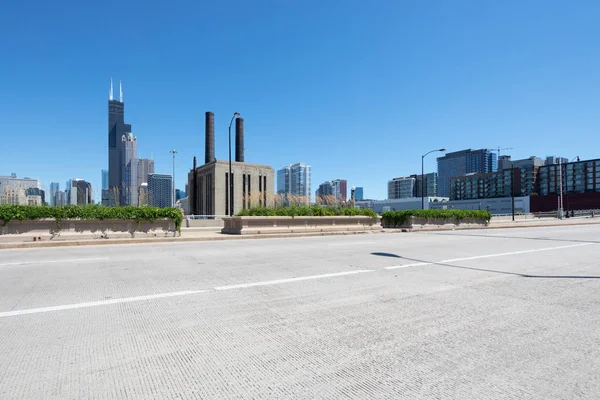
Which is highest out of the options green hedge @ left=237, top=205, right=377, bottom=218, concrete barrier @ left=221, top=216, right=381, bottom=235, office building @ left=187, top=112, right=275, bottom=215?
office building @ left=187, top=112, right=275, bottom=215

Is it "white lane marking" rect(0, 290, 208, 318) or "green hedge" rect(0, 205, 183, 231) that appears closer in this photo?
"white lane marking" rect(0, 290, 208, 318)

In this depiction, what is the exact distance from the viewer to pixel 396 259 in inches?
381

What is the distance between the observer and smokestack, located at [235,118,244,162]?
3664 inches

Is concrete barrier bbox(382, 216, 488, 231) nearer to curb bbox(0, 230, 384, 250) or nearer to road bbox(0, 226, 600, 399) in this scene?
curb bbox(0, 230, 384, 250)

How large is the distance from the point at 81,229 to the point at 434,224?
74.3 ft

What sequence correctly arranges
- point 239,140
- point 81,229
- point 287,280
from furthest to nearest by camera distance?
point 239,140
point 81,229
point 287,280

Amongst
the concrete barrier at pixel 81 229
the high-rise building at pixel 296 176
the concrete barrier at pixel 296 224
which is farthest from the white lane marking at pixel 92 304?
the high-rise building at pixel 296 176

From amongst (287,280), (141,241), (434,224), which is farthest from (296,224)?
(287,280)

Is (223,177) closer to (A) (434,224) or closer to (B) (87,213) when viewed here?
(A) (434,224)

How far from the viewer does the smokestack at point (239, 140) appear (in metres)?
93.1

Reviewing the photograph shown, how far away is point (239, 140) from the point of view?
95.5 metres

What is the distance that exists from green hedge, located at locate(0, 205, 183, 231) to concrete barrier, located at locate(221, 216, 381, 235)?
133 inches

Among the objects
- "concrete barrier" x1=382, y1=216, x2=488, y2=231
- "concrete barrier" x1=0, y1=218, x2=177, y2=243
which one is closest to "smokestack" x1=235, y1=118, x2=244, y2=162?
"concrete barrier" x1=382, y1=216, x2=488, y2=231

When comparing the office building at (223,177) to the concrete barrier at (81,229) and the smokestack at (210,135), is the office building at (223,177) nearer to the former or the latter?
the smokestack at (210,135)
